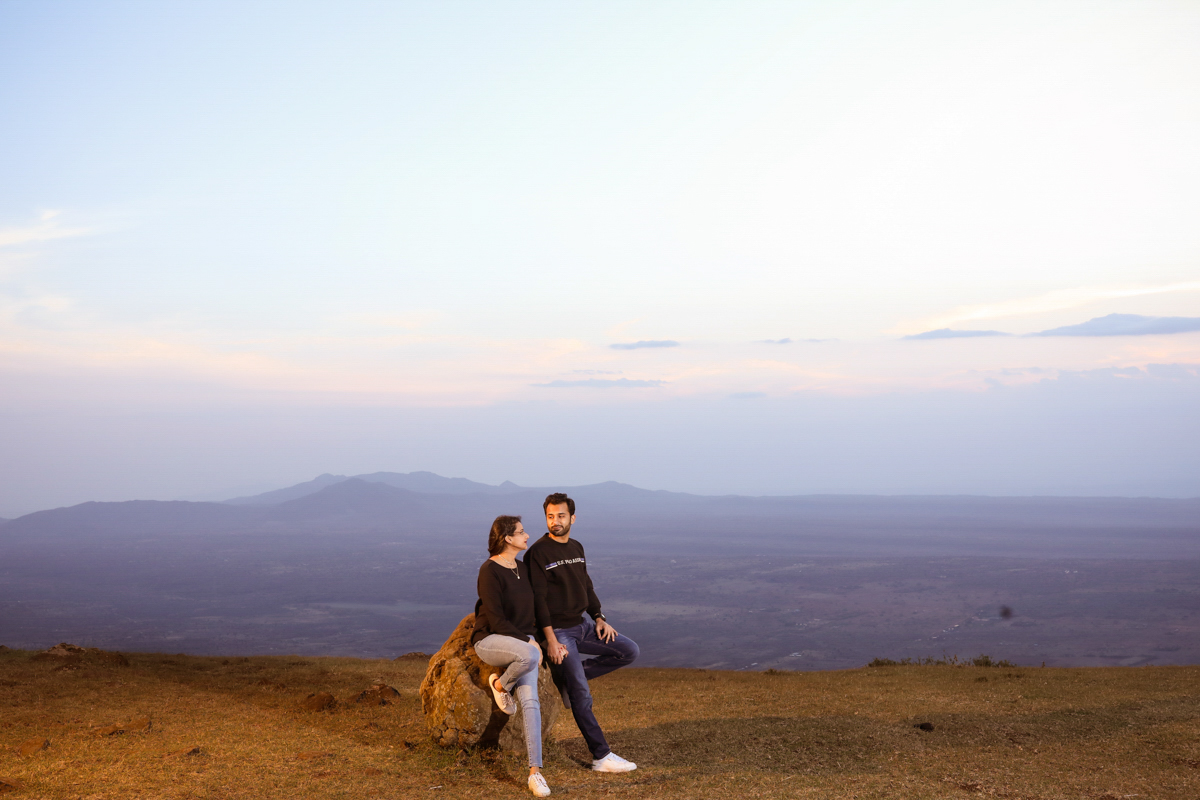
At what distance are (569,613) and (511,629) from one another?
0.66 metres

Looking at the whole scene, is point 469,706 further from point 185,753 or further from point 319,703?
point 319,703

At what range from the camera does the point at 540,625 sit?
25.3 ft

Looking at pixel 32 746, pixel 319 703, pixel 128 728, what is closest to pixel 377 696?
pixel 319 703

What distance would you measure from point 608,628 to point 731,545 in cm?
15526

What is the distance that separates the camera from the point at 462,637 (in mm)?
9203

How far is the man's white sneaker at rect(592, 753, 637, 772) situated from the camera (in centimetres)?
795

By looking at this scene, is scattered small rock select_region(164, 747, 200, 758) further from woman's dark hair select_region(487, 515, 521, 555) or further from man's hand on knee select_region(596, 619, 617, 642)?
man's hand on knee select_region(596, 619, 617, 642)

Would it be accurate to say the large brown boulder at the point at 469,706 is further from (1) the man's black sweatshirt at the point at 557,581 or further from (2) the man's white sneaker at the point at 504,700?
(1) the man's black sweatshirt at the point at 557,581

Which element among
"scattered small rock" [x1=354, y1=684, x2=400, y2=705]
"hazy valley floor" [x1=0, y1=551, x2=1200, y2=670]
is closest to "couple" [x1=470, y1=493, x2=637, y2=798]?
"scattered small rock" [x1=354, y1=684, x2=400, y2=705]

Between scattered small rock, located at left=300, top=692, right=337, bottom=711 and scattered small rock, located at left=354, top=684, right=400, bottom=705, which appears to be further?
scattered small rock, located at left=354, top=684, right=400, bottom=705

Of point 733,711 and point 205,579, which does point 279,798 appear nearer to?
point 733,711

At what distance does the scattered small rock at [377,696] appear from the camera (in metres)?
11.4

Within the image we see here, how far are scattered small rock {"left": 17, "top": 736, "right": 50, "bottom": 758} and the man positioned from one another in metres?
5.47

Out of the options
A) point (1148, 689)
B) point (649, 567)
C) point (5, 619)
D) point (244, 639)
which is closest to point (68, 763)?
point (1148, 689)
